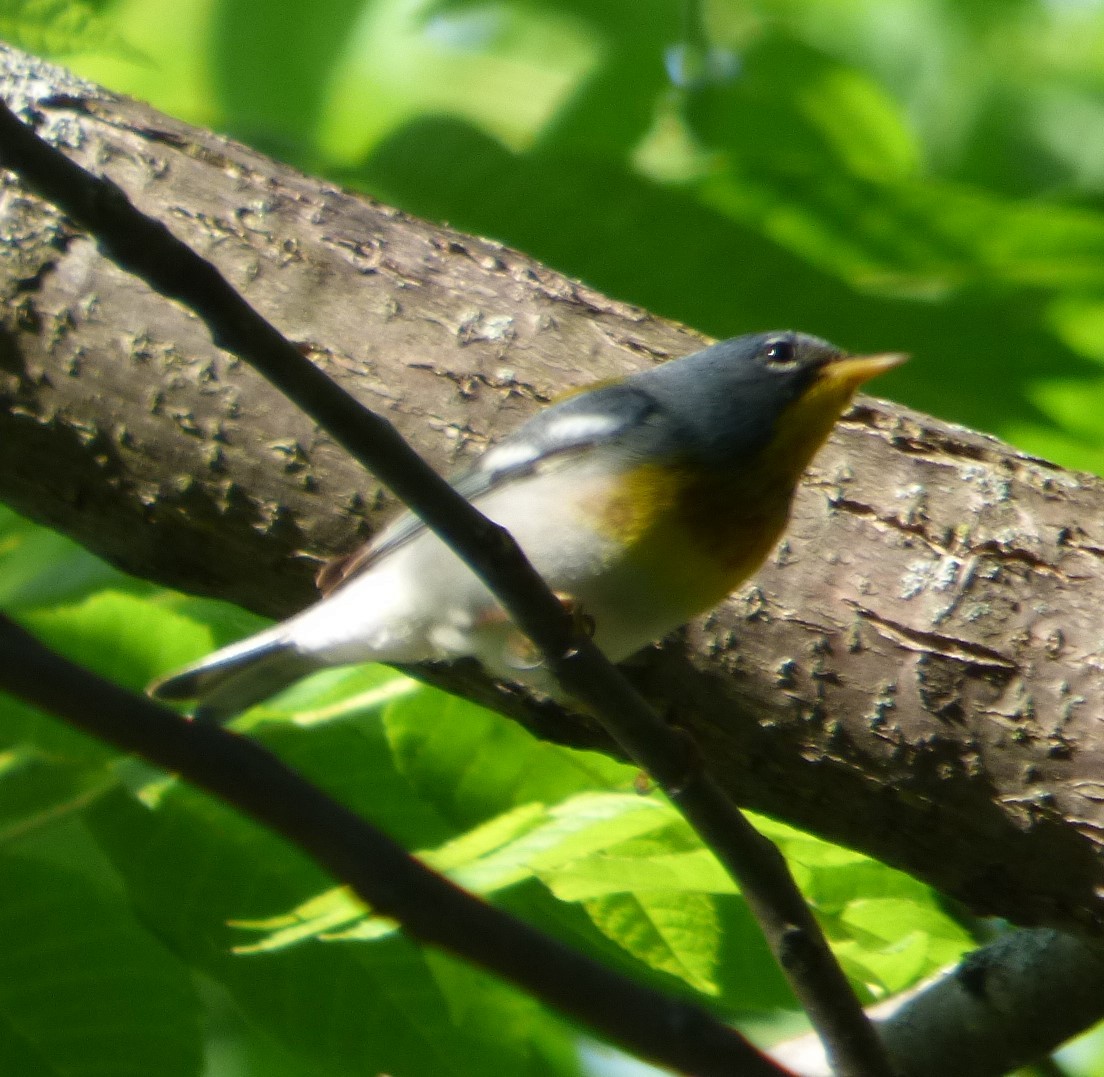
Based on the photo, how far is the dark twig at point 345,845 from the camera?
2.69 feet

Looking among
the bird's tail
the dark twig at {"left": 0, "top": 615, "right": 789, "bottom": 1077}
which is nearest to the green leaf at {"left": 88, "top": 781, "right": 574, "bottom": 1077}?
the bird's tail

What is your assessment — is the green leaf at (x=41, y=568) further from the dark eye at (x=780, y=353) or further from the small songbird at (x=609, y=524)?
the dark eye at (x=780, y=353)

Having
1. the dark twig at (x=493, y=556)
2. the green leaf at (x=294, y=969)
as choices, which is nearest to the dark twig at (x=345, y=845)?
the dark twig at (x=493, y=556)

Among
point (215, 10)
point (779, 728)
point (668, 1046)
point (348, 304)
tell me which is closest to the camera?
point (668, 1046)

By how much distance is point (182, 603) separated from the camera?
9.77ft

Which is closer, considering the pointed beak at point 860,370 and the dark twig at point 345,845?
the dark twig at point 345,845

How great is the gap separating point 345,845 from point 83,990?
1657 millimetres

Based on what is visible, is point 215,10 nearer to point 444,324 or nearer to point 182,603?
point 444,324

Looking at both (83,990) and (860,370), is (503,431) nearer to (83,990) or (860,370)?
(860,370)

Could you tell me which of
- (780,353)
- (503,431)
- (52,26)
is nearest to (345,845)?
(503,431)

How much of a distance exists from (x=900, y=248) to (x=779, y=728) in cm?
130

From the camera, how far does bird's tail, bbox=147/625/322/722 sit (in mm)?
2693

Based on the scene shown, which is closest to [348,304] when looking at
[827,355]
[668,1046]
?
[827,355]

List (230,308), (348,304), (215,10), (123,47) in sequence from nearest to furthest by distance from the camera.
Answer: (230,308), (348,304), (123,47), (215,10)
